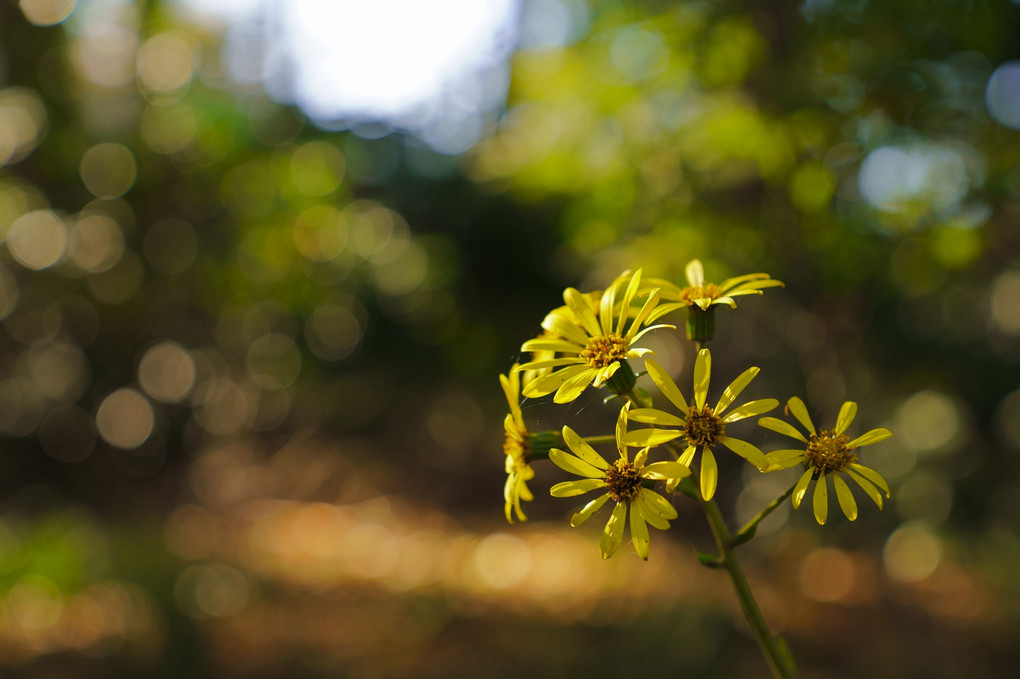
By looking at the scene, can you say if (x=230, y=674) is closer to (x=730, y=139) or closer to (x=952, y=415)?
(x=730, y=139)

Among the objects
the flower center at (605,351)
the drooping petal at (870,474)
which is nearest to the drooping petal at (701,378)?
the flower center at (605,351)

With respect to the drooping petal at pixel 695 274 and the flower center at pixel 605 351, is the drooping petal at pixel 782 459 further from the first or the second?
the drooping petal at pixel 695 274

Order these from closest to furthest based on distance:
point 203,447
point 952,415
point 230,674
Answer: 1. point 230,674
2. point 952,415
3. point 203,447

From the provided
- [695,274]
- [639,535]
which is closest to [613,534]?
[639,535]

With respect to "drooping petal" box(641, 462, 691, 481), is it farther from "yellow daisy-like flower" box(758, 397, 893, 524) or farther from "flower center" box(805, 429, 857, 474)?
"flower center" box(805, 429, 857, 474)

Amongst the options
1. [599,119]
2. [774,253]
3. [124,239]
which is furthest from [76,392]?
[774,253]

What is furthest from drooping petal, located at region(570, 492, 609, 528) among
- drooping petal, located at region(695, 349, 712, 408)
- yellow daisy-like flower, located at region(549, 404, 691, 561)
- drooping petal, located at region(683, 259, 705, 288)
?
drooping petal, located at region(683, 259, 705, 288)

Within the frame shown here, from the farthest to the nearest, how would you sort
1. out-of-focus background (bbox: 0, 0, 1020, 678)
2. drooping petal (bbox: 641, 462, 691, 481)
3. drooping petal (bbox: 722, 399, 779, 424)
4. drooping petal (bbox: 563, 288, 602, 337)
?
out-of-focus background (bbox: 0, 0, 1020, 678), drooping petal (bbox: 563, 288, 602, 337), drooping petal (bbox: 722, 399, 779, 424), drooping petal (bbox: 641, 462, 691, 481)
